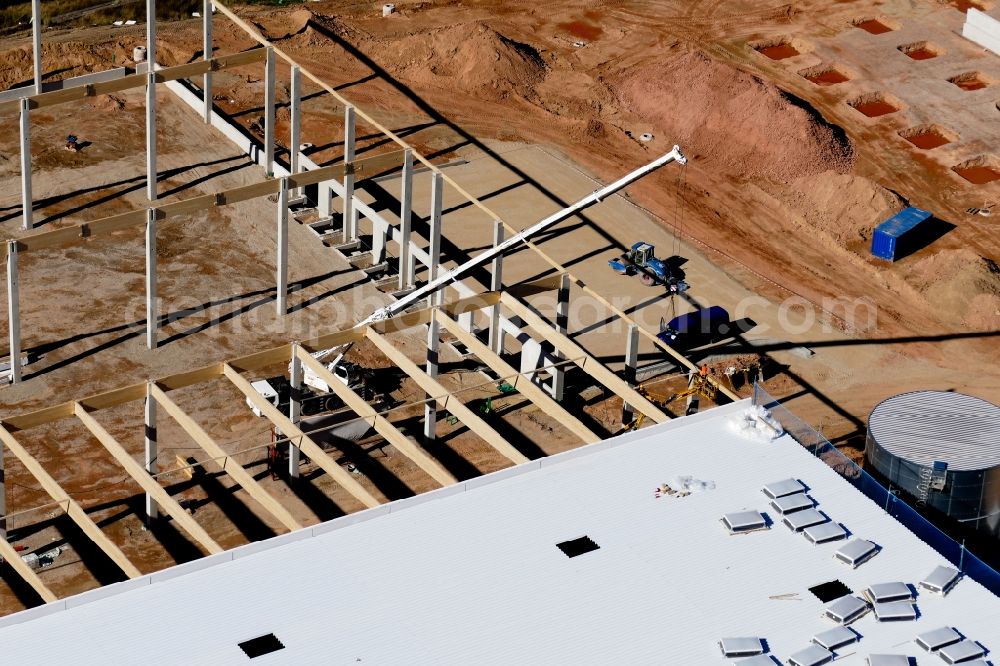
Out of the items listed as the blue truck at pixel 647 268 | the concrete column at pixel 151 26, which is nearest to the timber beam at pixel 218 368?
the blue truck at pixel 647 268

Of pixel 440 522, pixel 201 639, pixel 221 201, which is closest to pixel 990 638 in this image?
pixel 440 522

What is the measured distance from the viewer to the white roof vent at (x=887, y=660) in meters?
44.7

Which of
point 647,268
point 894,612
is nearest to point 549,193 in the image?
point 647,268

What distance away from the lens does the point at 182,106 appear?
83.4 metres

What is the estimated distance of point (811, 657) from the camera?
44.9 meters

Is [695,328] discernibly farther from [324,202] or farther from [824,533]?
[824,533]

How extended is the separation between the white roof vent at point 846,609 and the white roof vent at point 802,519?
3360 mm

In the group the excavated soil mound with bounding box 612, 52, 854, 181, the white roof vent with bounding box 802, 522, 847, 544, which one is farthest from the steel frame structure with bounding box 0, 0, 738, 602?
the excavated soil mound with bounding box 612, 52, 854, 181

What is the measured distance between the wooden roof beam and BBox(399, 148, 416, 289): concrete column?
48.4 feet

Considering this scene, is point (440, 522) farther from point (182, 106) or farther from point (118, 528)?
point (182, 106)

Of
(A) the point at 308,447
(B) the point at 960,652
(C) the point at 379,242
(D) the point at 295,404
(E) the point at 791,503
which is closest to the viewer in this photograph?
(B) the point at 960,652

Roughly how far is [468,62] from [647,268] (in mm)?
20179

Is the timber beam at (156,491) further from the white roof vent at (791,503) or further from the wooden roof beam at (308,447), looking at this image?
the white roof vent at (791,503)

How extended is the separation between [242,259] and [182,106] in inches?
571
